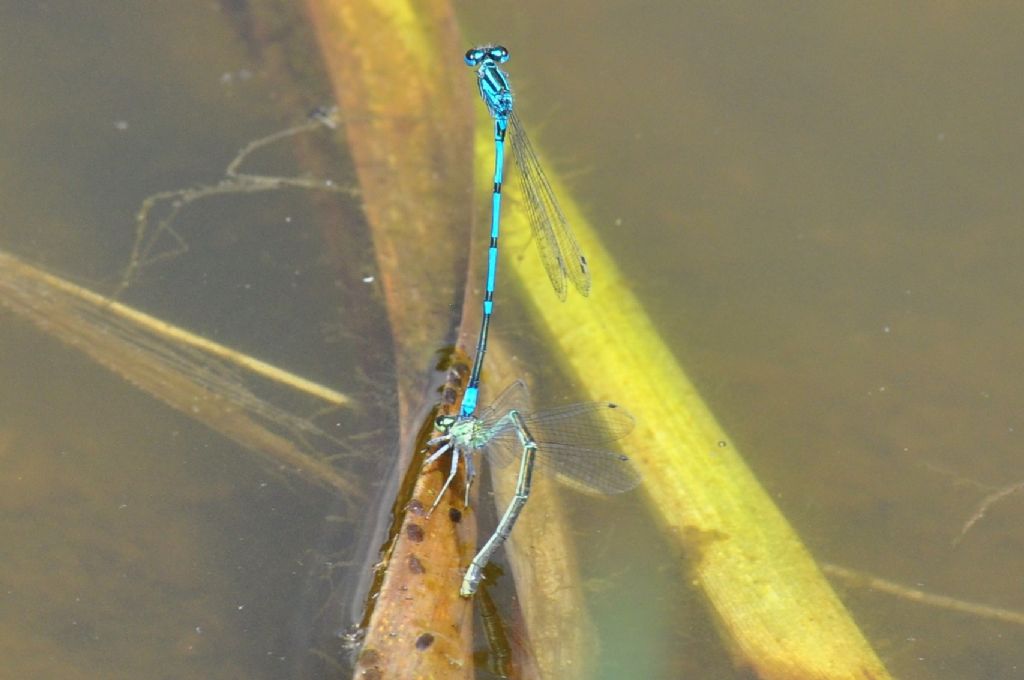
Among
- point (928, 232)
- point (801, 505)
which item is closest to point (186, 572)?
point (801, 505)

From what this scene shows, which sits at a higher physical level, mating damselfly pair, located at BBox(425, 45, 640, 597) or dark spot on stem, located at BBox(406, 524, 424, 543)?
mating damselfly pair, located at BBox(425, 45, 640, 597)

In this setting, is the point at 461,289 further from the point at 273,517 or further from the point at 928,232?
the point at 928,232

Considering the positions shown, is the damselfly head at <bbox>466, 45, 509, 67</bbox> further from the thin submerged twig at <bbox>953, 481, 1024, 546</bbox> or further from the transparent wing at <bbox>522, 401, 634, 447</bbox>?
the thin submerged twig at <bbox>953, 481, 1024, 546</bbox>

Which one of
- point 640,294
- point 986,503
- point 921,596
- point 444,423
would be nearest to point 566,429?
point 444,423

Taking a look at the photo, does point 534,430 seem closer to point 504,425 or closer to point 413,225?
point 504,425

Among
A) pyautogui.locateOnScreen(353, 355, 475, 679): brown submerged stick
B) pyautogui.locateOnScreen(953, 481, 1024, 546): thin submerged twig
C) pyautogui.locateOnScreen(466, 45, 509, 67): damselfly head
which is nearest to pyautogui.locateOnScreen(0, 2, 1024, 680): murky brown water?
pyautogui.locateOnScreen(953, 481, 1024, 546): thin submerged twig

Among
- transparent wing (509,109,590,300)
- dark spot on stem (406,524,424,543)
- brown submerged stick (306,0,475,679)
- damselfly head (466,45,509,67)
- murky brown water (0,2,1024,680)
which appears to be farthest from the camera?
damselfly head (466,45,509,67)

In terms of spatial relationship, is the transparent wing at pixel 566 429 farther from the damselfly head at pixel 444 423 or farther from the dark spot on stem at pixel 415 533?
the dark spot on stem at pixel 415 533
